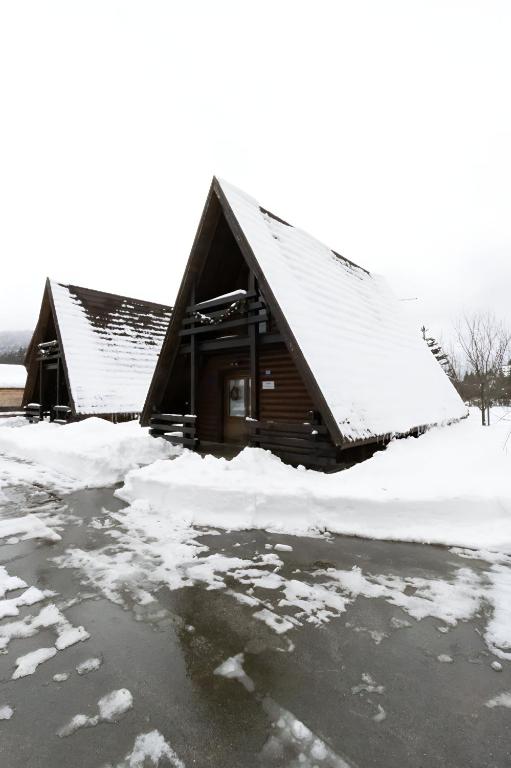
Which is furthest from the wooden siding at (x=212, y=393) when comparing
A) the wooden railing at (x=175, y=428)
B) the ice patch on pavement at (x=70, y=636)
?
the ice patch on pavement at (x=70, y=636)

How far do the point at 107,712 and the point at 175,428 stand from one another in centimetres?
814

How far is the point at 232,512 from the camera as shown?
19.3 ft

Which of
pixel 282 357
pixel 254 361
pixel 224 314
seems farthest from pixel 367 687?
pixel 224 314

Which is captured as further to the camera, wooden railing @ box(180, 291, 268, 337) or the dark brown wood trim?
wooden railing @ box(180, 291, 268, 337)

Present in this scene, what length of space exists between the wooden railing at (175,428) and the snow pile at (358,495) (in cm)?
258

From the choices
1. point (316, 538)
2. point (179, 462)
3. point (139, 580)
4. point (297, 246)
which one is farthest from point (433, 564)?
point (297, 246)

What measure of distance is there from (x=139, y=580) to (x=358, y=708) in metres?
2.48

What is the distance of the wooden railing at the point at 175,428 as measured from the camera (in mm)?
10000

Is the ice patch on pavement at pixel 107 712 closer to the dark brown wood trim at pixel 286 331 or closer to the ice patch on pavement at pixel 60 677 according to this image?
the ice patch on pavement at pixel 60 677

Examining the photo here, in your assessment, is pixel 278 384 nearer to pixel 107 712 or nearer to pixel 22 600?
pixel 22 600

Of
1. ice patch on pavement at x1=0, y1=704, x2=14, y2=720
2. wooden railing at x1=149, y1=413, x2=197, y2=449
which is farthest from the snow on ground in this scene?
wooden railing at x1=149, y1=413, x2=197, y2=449

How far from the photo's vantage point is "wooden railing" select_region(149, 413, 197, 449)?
1000 centimetres

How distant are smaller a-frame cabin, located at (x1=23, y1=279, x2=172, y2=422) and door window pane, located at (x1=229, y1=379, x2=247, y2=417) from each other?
240 inches

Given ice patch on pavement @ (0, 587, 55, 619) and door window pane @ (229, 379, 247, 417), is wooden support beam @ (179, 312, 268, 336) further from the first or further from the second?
ice patch on pavement @ (0, 587, 55, 619)
